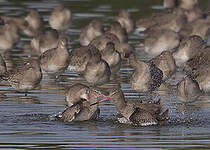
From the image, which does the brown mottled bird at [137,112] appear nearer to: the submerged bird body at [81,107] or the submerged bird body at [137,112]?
the submerged bird body at [137,112]

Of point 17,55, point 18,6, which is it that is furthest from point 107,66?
point 18,6

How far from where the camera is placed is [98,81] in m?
19.7

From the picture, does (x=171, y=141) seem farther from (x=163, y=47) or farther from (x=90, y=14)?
(x=90, y=14)

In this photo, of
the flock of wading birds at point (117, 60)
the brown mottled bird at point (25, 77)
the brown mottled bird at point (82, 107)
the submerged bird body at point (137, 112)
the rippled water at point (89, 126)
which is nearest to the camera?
the rippled water at point (89, 126)

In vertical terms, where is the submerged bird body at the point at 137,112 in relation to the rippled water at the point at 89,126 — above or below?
above

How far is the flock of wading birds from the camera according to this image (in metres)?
15.6

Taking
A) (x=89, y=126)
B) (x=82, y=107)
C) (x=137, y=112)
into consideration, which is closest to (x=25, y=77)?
(x=82, y=107)

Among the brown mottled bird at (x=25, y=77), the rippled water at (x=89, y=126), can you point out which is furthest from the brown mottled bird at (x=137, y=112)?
the brown mottled bird at (x=25, y=77)

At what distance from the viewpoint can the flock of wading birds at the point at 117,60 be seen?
1559 centimetres

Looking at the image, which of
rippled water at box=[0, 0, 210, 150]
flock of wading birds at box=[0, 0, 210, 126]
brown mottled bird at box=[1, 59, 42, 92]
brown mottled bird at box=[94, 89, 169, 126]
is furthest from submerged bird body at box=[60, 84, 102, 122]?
brown mottled bird at box=[1, 59, 42, 92]

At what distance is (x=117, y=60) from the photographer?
21.2 metres

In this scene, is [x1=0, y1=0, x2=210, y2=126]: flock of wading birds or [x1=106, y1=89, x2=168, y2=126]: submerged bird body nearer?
[x1=106, y1=89, x2=168, y2=126]: submerged bird body

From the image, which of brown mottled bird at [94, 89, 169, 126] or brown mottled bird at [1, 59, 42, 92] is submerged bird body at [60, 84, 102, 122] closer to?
brown mottled bird at [94, 89, 169, 126]

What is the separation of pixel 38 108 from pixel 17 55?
334 inches
